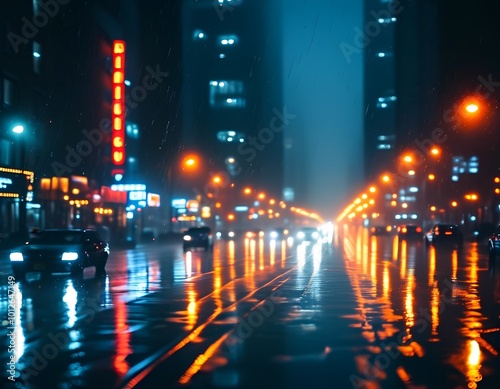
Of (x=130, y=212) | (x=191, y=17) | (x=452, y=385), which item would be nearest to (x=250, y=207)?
(x=191, y=17)

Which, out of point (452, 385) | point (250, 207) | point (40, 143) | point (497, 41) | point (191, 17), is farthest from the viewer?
point (191, 17)

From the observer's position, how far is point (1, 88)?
51000mm

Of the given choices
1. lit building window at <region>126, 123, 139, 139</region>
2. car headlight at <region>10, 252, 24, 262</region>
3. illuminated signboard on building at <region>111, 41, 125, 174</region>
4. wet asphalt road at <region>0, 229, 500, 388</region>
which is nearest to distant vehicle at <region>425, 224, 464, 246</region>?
illuminated signboard on building at <region>111, 41, 125, 174</region>

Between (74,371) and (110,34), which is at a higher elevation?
(110,34)

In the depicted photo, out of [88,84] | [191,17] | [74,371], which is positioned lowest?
[74,371]

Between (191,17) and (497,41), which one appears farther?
(191,17)

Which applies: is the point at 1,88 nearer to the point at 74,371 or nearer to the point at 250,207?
the point at 74,371

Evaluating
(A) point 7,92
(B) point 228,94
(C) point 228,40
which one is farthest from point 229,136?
(A) point 7,92

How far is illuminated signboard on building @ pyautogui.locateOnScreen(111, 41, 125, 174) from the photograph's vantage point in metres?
62.6

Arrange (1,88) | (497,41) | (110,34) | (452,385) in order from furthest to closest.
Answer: (497,41) < (110,34) < (1,88) < (452,385)

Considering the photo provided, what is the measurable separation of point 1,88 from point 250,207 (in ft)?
424

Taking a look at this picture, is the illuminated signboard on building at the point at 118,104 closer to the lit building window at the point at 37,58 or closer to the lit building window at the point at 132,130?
the lit building window at the point at 37,58

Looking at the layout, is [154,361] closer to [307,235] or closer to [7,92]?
[7,92]

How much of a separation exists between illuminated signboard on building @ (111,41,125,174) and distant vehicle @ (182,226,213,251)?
12.8m
